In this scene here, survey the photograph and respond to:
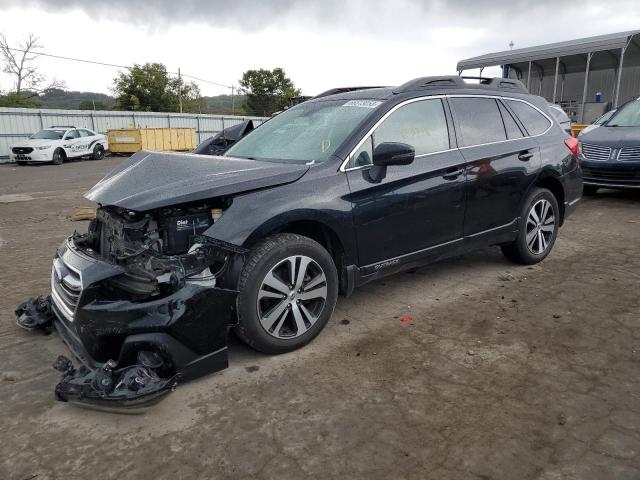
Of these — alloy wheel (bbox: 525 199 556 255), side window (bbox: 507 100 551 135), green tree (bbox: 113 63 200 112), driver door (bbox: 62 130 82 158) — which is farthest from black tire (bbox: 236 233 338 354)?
green tree (bbox: 113 63 200 112)

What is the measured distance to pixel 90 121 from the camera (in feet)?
90.6

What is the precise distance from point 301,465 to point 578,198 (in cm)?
470

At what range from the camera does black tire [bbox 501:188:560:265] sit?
4.95m

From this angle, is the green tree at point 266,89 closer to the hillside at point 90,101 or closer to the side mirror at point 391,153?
the hillside at point 90,101

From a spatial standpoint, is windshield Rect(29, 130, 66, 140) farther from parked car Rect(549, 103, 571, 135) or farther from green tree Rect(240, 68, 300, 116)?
green tree Rect(240, 68, 300, 116)

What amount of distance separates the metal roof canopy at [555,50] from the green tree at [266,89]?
4141 cm

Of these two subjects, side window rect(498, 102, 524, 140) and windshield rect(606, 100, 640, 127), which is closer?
side window rect(498, 102, 524, 140)

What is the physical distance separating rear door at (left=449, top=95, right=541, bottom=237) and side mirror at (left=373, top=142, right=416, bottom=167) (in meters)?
0.95

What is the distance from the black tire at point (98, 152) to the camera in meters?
23.5

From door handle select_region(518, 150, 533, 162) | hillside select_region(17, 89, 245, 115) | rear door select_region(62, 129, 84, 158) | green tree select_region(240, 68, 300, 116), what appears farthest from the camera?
green tree select_region(240, 68, 300, 116)

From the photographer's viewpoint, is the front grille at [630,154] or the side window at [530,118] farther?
the front grille at [630,154]

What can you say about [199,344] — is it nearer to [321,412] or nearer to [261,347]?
[261,347]

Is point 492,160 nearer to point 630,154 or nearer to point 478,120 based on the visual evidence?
point 478,120

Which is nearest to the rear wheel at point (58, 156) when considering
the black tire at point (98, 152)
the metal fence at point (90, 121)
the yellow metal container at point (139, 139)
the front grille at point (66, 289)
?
the black tire at point (98, 152)
